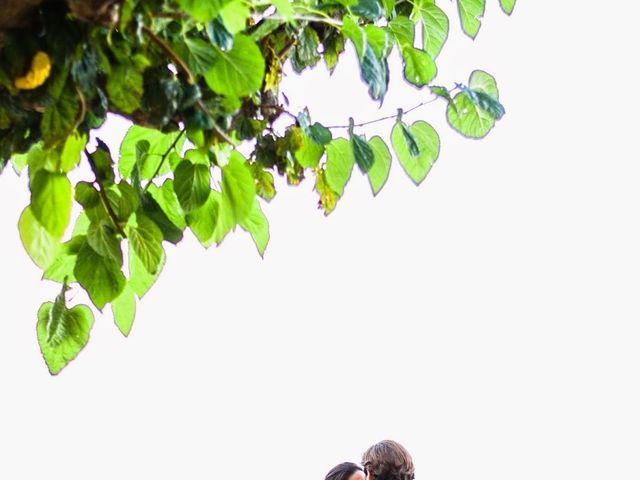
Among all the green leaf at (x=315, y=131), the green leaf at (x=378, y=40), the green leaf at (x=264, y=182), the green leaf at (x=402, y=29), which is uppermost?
the green leaf at (x=402, y=29)

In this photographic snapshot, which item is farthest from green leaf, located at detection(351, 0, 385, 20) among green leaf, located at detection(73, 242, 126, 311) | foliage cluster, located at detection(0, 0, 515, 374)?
green leaf, located at detection(73, 242, 126, 311)

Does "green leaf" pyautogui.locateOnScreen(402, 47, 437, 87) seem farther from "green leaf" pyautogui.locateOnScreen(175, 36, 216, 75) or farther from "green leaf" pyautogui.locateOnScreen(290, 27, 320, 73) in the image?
"green leaf" pyautogui.locateOnScreen(175, 36, 216, 75)

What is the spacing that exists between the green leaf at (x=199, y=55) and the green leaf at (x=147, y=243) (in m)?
0.14

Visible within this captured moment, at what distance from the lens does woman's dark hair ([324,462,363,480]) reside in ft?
6.34

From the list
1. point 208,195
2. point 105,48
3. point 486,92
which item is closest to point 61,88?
point 105,48

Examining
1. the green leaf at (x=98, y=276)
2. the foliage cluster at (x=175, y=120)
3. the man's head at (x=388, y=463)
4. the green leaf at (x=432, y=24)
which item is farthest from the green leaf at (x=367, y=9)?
the man's head at (x=388, y=463)

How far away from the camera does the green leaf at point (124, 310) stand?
2.22ft

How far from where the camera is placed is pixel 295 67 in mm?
674

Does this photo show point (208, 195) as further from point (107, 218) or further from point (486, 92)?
point (486, 92)

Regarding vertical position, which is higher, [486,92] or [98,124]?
[486,92]

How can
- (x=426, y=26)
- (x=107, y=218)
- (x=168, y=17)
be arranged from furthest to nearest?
1. (x=426, y=26)
2. (x=107, y=218)
3. (x=168, y=17)

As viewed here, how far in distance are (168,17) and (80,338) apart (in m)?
0.27

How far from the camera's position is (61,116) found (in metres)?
0.51

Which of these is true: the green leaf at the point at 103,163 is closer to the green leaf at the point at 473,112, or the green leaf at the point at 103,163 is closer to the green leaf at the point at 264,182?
the green leaf at the point at 264,182
